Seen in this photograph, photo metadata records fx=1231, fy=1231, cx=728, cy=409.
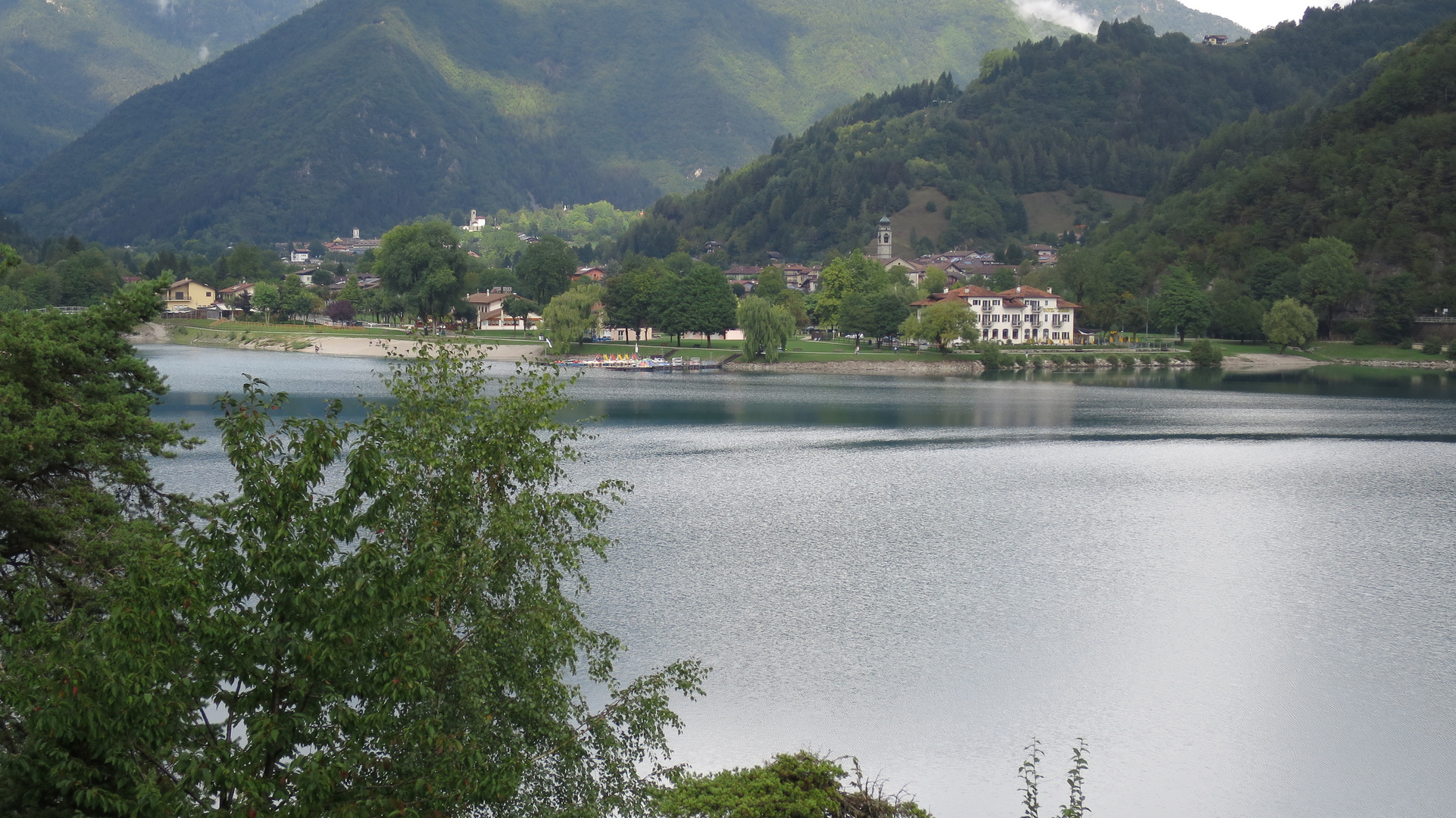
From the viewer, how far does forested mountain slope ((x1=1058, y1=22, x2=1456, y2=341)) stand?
108000 mm

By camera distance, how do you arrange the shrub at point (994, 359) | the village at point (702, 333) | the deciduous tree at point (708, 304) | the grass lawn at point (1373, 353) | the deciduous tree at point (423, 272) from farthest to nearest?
the deciduous tree at point (423, 272) → the village at point (702, 333) → the deciduous tree at point (708, 304) → the grass lawn at point (1373, 353) → the shrub at point (994, 359)

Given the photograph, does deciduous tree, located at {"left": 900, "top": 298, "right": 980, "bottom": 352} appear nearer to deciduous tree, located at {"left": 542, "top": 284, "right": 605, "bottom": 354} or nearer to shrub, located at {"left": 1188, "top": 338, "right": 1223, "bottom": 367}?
shrub, located at {"left": 1188, "top": 338, "right": 1223, "bottom": 367}

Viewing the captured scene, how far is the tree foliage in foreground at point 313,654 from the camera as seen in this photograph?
27.1 feet

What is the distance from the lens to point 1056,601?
28312 mm

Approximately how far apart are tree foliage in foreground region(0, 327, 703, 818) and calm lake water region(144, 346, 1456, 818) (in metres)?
8.18

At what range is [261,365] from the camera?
89375mm

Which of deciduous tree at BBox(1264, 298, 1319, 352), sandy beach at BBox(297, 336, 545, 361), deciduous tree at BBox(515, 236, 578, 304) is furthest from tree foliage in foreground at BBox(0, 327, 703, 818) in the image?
deciduous tree at BBox(515, 236, 578, 304)

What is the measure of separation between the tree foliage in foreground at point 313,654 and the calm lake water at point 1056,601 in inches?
322

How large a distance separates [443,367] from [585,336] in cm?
9445

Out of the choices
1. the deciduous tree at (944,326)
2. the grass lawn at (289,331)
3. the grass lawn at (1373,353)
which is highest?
the deciduous tree at (944,326)

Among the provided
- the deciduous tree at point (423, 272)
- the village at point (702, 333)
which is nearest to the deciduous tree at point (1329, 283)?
the village at point (702, 333)

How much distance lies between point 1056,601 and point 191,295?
424 feet

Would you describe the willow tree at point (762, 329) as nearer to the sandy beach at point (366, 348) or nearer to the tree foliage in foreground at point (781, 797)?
the sandy beach at point (366, 348)

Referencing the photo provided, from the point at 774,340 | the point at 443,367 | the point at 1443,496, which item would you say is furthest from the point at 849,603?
the point at 774,340
